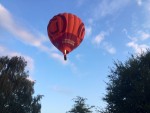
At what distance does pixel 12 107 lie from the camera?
39.7 m

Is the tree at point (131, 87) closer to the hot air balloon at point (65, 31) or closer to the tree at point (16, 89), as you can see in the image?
the hot air balloon at point (65, 31)

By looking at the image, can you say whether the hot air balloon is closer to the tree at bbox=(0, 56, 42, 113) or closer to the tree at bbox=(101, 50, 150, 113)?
the tree at bbox=(101, 50, 150, 113)

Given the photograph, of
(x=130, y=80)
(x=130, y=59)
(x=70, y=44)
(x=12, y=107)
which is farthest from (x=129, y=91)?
(x=12, y=107)

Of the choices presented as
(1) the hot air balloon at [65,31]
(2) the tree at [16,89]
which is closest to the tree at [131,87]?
(1) the hot air balloon at [65,31]

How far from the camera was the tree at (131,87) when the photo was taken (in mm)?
24219

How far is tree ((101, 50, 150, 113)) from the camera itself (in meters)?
24.2

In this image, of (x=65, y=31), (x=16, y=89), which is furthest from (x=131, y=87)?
(x=16, y=89)

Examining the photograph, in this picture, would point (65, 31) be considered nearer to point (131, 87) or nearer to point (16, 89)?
point (131, 87)

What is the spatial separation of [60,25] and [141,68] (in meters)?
8.29

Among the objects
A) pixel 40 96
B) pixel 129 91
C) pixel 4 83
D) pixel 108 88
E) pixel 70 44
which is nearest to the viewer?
pixel 70 44

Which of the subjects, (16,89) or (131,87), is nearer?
(131,87)

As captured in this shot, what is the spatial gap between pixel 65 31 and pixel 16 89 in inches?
785

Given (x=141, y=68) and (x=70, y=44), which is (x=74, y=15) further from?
(x=141, y=68)

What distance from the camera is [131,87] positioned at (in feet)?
83.7
